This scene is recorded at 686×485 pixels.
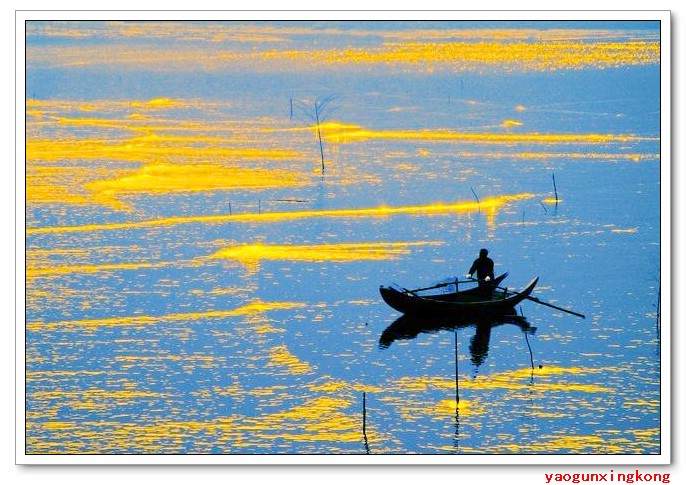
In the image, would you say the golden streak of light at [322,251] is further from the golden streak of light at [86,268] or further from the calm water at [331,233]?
the golden streak of light at [86,268]

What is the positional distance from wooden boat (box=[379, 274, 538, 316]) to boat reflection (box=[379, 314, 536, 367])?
34 millimetres

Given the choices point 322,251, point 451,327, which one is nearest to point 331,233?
point 322,251

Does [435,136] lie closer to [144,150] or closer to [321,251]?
[321,251]

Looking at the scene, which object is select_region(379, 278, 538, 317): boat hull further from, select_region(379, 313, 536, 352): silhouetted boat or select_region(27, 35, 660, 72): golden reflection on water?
select_region(27, 35, 660, 72): golden reflection on water

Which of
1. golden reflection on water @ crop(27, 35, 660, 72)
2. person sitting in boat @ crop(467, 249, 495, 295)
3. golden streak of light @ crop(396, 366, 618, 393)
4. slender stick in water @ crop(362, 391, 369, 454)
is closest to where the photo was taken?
slender stick in water @ crop(362, 391, 369, 454)

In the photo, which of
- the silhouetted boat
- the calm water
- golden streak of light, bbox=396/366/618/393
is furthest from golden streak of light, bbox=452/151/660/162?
golden streak of light, bbox=396/366/618/393

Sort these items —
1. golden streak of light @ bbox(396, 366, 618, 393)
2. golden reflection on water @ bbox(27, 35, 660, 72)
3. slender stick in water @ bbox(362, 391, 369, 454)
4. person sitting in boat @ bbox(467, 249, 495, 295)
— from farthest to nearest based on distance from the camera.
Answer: person sitting in boat @ bbox(467, 249, 495, 295), golden reflection on water @ bbox(27, 35, 660, 72), golden streak of light @ bbox(396, 366, 618, 393), slender stick in water @ bbox(362, 391, 369, 454)

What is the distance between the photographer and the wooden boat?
7.90 metres

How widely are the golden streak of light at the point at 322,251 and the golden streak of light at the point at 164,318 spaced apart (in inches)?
8.6

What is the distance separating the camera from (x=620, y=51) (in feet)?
24.7

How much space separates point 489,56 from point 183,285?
1.70 m

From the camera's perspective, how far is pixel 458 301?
8.27 meters
